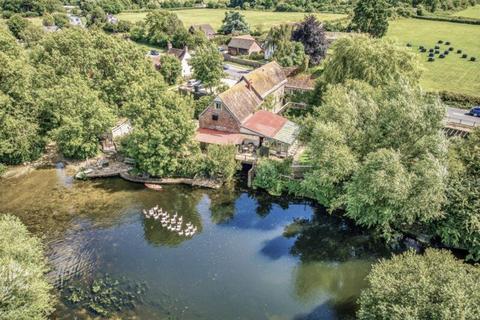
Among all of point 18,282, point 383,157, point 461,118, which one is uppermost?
point 383,157

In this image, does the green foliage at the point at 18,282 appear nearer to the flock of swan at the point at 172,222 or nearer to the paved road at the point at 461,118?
the flock of swan at the point at 172,222

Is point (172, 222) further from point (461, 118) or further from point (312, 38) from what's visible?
point (312, 38)

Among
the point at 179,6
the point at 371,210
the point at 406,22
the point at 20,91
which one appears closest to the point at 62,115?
the point at 20,91

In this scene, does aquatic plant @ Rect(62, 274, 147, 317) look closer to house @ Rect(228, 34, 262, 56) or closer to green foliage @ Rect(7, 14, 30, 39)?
house @ Rect(228, 34, 262, 56)

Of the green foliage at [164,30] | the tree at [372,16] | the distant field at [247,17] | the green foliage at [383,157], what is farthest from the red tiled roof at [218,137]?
the distant field at [247,17]

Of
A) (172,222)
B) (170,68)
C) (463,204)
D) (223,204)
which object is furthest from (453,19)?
(172,222)

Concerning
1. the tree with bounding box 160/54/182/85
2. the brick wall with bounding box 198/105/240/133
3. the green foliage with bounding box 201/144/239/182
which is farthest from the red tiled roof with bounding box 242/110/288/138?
the tree with bounding box 160/54/182/85

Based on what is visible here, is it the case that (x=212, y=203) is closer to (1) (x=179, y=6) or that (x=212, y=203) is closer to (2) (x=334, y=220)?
(2) (x=334, y=220)
